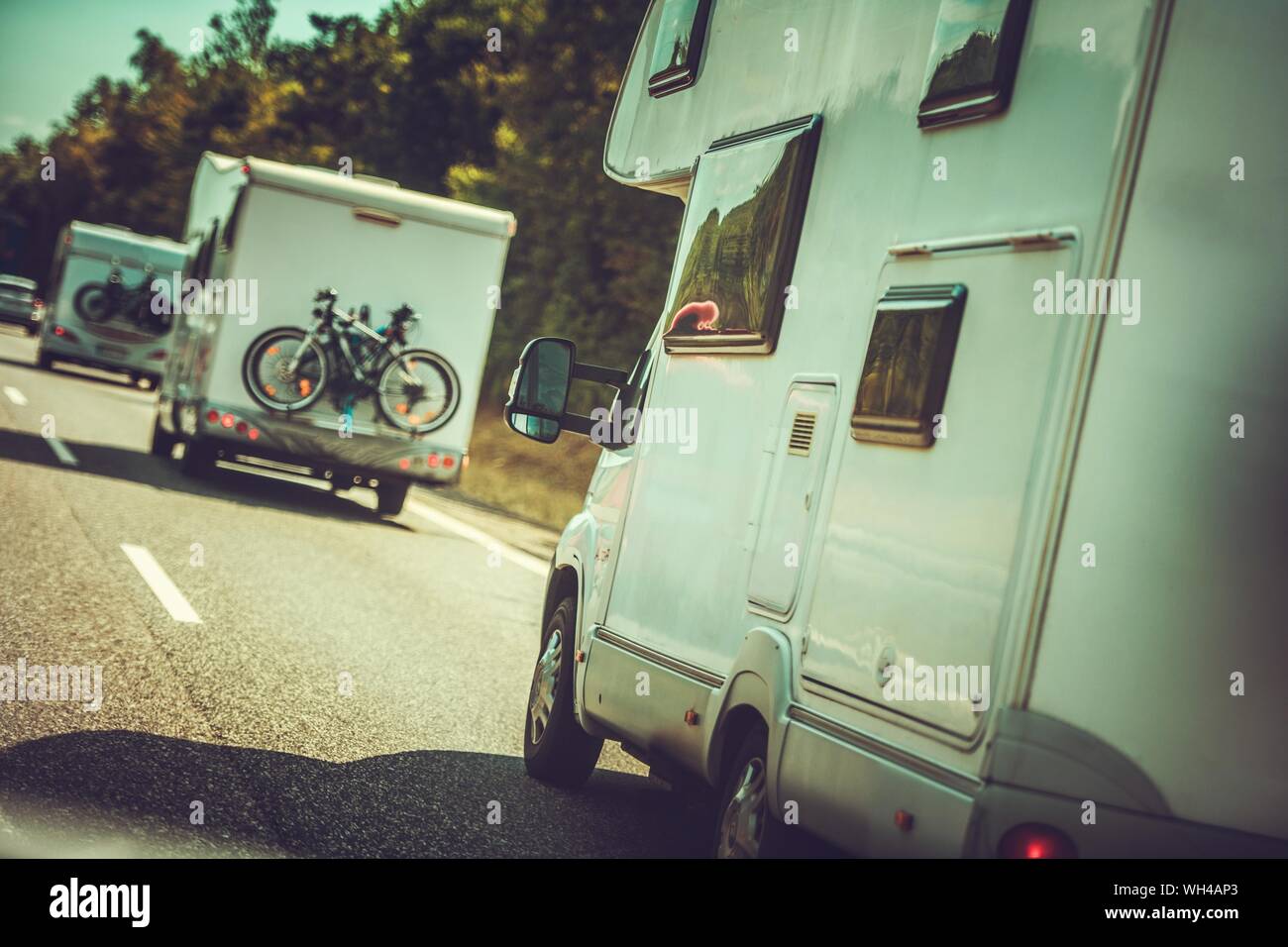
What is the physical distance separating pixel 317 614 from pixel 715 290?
5208mm

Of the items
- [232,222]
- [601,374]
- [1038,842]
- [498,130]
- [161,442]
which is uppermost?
[498,130]

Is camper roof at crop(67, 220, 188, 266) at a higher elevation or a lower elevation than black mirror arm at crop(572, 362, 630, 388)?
higher

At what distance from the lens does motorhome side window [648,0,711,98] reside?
20.1 feet

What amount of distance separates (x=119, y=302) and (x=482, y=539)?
19.3m

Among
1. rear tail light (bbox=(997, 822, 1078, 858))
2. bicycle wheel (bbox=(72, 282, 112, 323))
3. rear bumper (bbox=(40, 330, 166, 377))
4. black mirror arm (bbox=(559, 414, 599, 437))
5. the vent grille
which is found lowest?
rear tail light (bbox=(997, 822, 1078, 858))

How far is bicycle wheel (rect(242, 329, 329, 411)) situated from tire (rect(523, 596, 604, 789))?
934 cm

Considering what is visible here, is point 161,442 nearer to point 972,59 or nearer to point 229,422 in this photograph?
point 229,422

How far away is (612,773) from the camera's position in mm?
7344

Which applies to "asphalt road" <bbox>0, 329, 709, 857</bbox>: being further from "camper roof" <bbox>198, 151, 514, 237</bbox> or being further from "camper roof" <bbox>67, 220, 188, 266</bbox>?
"camper roof" <bbox>67, 220, 188, 266</bbox>

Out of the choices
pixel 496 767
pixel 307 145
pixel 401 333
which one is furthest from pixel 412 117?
pixel 496 767

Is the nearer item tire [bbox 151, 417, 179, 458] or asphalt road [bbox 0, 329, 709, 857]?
asphalt road [bbox 0, 329, 709, 857]

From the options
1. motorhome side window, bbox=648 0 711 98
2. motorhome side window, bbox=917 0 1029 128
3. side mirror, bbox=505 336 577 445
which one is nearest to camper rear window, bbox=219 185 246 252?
motorhome side window, bbox=648 0 711 98

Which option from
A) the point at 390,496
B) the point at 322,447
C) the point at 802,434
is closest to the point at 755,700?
the point at 802,434

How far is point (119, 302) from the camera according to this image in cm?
3288
